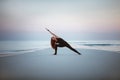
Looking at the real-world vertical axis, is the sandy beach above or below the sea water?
below

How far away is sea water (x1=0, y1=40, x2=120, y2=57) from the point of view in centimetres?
323

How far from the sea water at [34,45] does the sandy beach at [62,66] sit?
0.18 ft

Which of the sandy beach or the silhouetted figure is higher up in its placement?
the silhouetted figure

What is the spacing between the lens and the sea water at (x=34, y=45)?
323 centimetres

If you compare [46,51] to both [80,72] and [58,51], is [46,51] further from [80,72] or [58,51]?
[80,72]

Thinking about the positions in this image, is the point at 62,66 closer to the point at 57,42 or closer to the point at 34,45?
the point at 57,42

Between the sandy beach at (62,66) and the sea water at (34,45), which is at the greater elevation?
the sea water at (34,45)

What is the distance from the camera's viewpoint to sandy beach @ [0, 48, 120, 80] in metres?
3.19

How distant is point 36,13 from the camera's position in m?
3.25

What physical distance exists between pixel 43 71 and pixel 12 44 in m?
0.54

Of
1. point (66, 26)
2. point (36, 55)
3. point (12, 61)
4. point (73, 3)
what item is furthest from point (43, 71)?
point (73, 3)

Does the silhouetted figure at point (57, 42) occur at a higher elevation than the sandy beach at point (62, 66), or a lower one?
higher

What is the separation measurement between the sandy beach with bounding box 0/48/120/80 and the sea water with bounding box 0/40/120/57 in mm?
53

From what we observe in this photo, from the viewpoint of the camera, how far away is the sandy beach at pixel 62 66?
10.5 ft
